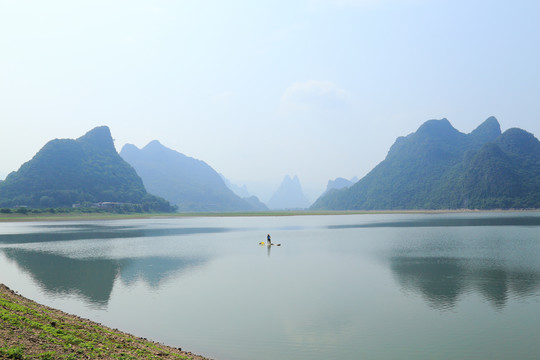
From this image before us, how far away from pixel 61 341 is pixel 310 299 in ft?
48.7

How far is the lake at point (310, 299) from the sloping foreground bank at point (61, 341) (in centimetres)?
233

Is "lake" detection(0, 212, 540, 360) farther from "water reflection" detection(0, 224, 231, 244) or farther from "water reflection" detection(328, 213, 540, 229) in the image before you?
"water reflection" detection(328, 213, 540, 229)

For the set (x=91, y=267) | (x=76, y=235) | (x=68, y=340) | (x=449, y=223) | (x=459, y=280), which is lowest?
(x=449, y=223)

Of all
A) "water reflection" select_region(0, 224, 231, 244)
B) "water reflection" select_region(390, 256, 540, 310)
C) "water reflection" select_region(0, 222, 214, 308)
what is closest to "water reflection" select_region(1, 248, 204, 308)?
"water reflection" select_region(0, 222, 214, 308)

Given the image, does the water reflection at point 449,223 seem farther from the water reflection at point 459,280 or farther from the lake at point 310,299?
the water reflection at point 459,280

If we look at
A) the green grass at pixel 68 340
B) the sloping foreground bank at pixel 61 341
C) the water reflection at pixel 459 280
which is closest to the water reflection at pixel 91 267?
the green grass at pixel 68 340

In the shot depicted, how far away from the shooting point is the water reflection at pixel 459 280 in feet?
78.2

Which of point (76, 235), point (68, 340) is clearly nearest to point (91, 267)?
point (68, 340)

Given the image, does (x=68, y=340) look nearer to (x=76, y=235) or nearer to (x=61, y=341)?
(x=61, y=341)

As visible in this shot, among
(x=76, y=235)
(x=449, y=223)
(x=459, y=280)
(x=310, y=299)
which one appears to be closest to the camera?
(x=310, y=299)

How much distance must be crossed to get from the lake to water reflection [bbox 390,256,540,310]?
0.08 meters

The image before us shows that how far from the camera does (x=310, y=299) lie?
2402 cm

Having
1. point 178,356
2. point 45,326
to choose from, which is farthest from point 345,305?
point 45,326

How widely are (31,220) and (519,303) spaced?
155m
